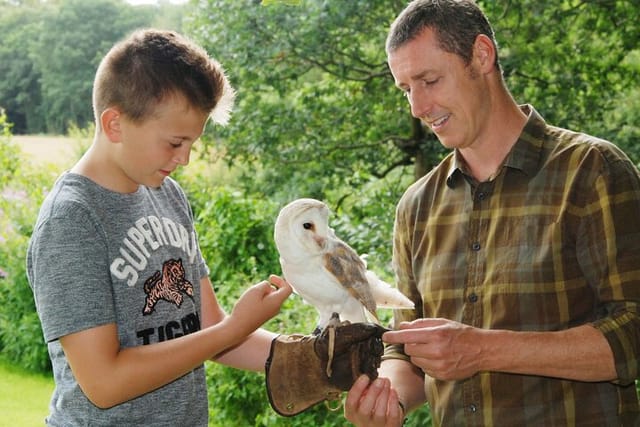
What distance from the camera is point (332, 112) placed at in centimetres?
658

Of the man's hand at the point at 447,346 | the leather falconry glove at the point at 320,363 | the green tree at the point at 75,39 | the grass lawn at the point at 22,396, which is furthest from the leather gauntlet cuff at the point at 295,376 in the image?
the green tree at the point at 75,39

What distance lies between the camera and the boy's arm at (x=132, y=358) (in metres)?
1.82

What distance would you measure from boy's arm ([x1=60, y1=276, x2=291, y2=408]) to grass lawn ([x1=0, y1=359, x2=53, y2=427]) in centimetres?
453

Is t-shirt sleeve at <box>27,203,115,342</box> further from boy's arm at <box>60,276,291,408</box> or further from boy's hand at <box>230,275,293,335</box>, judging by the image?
boy's hand at <box>230,275,293,335</box>

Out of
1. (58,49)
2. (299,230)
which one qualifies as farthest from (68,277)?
(58,49)

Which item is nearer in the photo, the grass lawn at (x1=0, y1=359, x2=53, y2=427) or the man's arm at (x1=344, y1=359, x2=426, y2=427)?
the man's arm at (x1=344, y1=359, x2=426, y2=427)

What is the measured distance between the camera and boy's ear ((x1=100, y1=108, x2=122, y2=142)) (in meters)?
1.94

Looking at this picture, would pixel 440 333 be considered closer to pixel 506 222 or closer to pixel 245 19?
pixel 506 222

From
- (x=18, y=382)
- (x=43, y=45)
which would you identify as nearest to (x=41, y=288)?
(x=18, y=382)

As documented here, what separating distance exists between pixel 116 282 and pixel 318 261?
19.4 inches

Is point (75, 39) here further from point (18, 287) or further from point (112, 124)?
point (112, 124)

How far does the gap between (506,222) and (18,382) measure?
565 centimetres

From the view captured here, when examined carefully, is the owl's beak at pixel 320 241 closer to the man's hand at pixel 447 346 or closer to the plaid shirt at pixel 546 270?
the man's hand at pixel 447 346

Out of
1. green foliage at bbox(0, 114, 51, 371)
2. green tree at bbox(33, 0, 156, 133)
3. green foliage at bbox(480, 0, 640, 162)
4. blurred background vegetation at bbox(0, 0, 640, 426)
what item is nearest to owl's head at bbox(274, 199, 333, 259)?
blurred background vegetation at bbox(0, 0, 640, 426)
